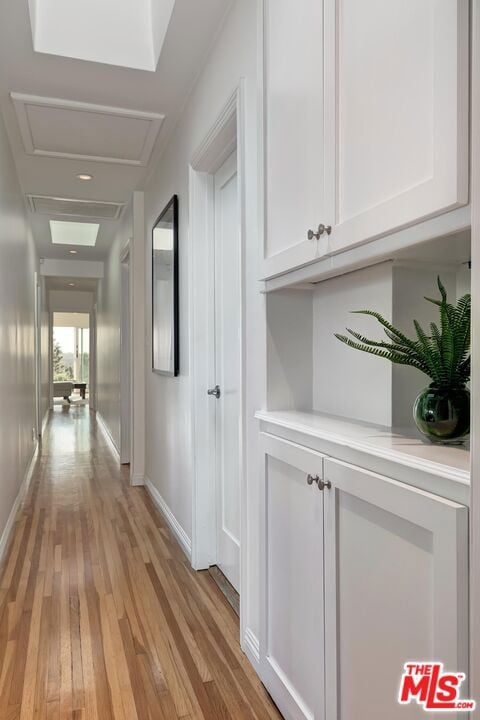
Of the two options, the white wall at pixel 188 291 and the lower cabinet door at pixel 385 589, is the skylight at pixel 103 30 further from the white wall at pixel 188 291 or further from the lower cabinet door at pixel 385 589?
the lower cabinet door at pixel 385 589

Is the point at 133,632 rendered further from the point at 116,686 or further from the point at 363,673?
the point at 363,673

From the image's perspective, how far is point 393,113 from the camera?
1023 mm

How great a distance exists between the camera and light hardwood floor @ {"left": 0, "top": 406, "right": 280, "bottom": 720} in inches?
66.1

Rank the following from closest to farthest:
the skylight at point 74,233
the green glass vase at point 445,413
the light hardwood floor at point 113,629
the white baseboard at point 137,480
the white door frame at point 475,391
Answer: the white door frame at point 475,391
the green glass vase at point 445,413
the light hardwood floor at point 113,629
the white baseboard at point 137,480
the skylight at point 74,233

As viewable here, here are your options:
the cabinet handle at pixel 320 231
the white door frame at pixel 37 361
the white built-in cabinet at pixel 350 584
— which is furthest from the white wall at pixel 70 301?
the cabinet handle at pixel 320 231

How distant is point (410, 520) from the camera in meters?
0.95

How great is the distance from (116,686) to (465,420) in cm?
152

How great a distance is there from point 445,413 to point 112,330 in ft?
20.7

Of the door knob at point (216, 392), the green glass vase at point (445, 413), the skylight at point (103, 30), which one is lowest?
the door knob at point (216, 392)

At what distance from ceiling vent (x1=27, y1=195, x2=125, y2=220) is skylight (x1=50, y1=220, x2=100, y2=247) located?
1.12m

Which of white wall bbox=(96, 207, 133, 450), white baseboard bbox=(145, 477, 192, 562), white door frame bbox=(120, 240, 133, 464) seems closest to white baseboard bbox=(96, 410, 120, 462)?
white wall bbox=(96, 207, 133, 450)

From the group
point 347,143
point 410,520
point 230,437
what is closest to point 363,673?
point 410,520

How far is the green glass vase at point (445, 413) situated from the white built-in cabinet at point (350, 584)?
0.44 ft

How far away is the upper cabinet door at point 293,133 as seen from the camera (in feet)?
4.41
